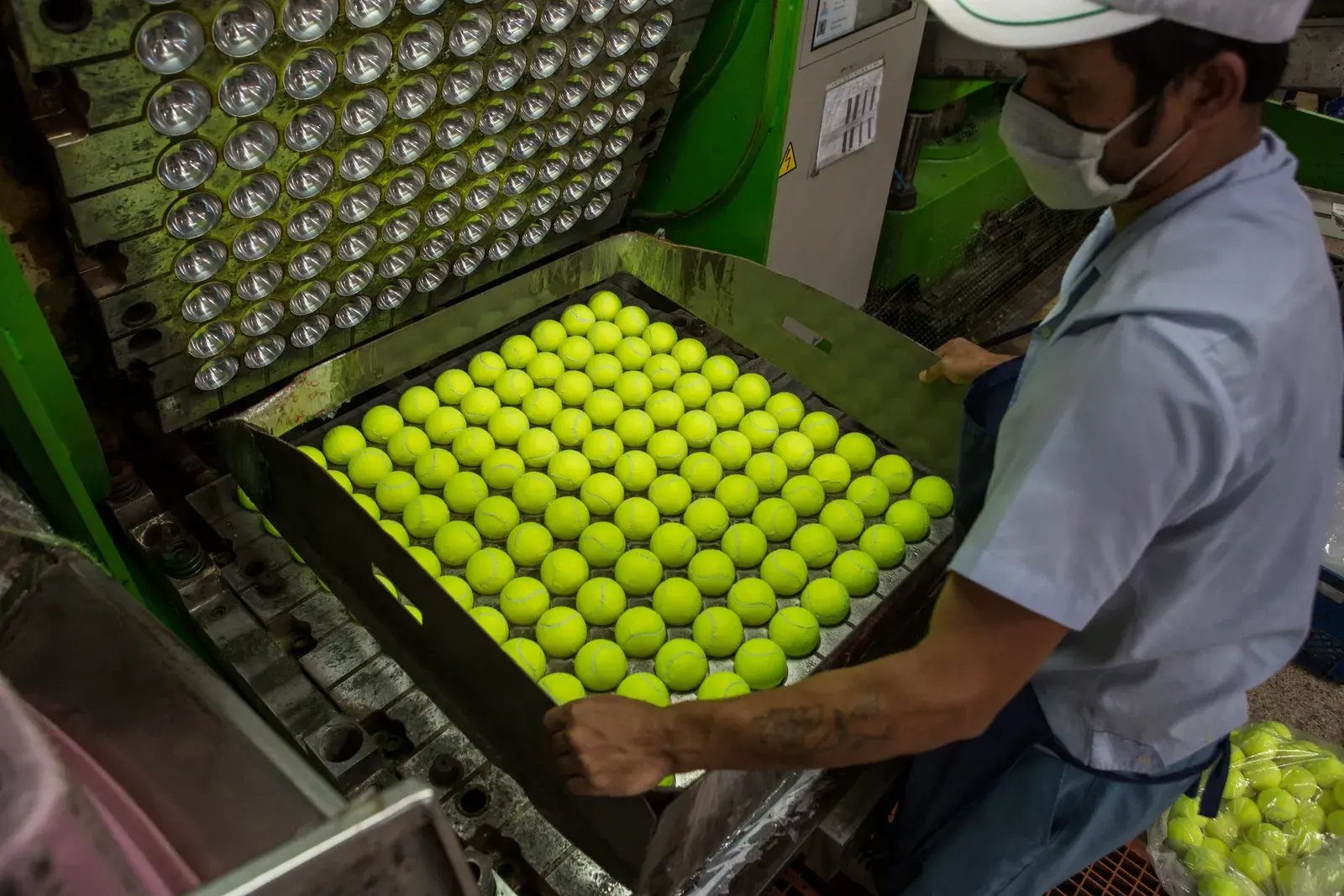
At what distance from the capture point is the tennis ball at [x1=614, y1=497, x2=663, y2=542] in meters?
1.68

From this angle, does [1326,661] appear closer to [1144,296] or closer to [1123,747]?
[1123,747]

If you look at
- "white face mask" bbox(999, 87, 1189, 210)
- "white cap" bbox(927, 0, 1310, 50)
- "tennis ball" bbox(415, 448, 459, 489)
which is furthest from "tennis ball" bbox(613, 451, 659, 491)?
"white cap" bbox(927, 0, 1310, 50)

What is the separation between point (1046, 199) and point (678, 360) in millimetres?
1060

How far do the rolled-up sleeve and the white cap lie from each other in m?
0.25

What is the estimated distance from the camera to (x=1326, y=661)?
2.54m

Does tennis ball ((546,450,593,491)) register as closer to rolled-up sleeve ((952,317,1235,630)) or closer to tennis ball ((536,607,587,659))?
tennis ball ((536,607,587,659))

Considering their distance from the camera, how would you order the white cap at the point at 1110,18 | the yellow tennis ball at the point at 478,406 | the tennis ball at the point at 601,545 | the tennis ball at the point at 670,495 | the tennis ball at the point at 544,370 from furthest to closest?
the tennis ball at the point at 544,370 → the yellow tennis ball at the point at 478,406 → the tennis ball at the point at 670,495 → the tennis ball at the point at 601,545 → the white cap at the point at 1110,18

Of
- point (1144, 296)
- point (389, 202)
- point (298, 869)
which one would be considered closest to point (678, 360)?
point (389, 202)

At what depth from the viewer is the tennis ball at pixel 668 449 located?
1817 millimetres

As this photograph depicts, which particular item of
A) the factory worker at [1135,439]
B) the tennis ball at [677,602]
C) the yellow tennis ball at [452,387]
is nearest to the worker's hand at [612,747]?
the factory worker at [1135,439]

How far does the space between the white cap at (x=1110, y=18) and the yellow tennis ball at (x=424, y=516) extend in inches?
47.1

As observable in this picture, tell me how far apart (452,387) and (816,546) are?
82cm

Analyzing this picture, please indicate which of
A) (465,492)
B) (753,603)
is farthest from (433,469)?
(753,603)

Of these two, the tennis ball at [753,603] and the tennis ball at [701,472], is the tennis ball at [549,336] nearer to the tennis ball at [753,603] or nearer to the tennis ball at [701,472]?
the tennis ball at [701,472]
